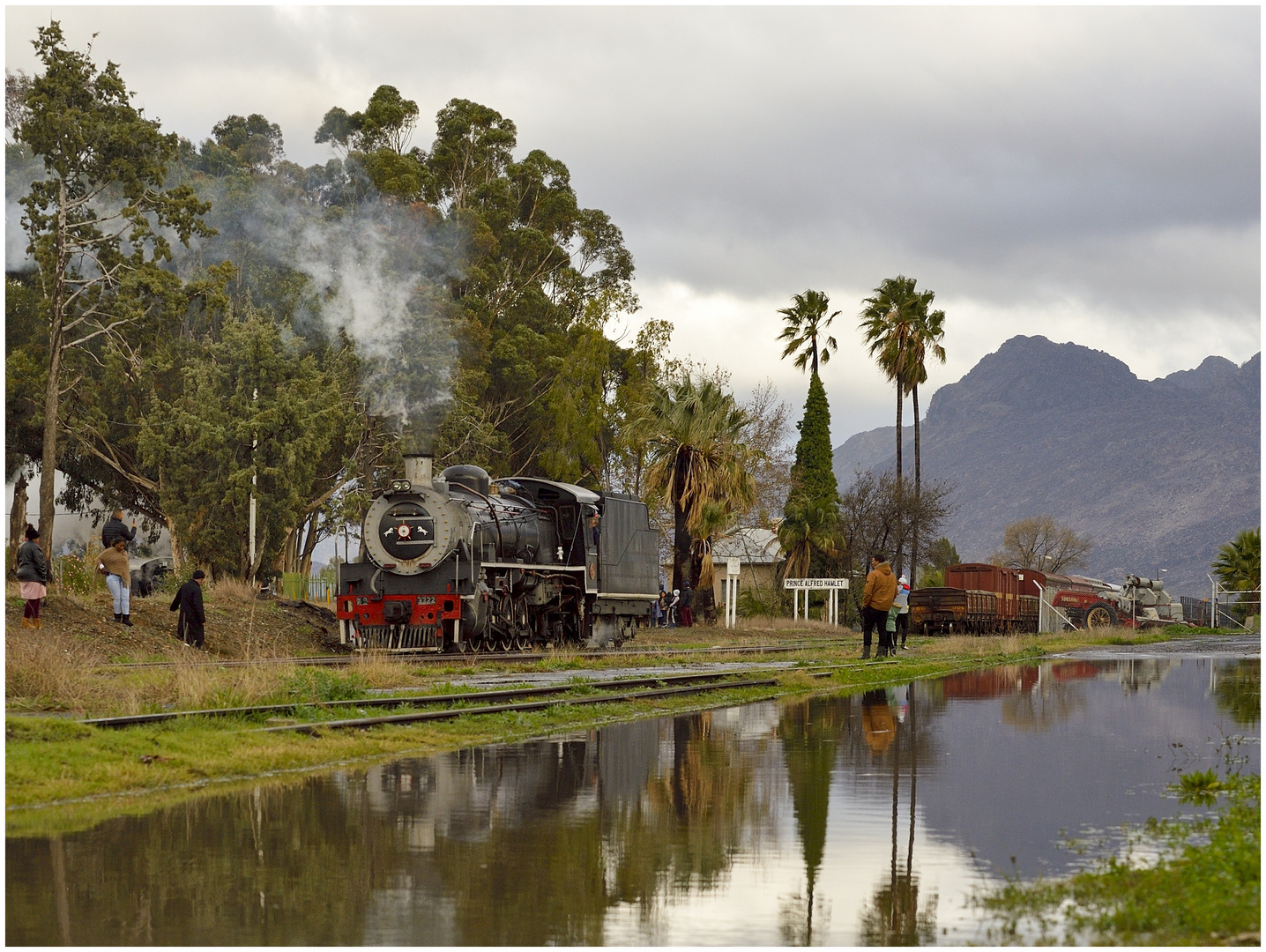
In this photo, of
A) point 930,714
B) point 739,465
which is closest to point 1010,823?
point 930,714

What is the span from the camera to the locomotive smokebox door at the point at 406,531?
28.1 meters

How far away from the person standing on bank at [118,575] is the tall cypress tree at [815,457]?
37.6 meters

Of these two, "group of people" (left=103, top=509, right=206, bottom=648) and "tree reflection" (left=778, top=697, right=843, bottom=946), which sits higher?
"group of people" (left=103, top=509, right=206, bottom=648)

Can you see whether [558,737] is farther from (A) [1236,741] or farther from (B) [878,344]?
(B) [878,344]

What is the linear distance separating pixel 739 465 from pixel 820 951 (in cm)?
4289

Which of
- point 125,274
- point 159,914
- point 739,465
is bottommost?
point 159,914

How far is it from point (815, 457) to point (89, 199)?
31383mm

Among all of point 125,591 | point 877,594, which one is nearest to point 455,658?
point 125,591

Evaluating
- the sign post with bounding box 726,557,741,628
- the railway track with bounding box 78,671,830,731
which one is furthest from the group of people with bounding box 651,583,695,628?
the railway track with bounding box 78,671,830,731

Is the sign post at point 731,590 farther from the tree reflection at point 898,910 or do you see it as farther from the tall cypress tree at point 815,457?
the tree reflection at point 898,910

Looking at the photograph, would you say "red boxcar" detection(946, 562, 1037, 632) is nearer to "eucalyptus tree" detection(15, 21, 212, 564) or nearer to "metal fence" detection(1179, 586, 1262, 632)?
"metal fence" detection(1179, 586, 1262, 632)

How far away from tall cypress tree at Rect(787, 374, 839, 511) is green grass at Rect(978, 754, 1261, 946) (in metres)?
52.8

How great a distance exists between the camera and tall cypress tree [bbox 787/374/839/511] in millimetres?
61125

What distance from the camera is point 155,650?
2503cm
